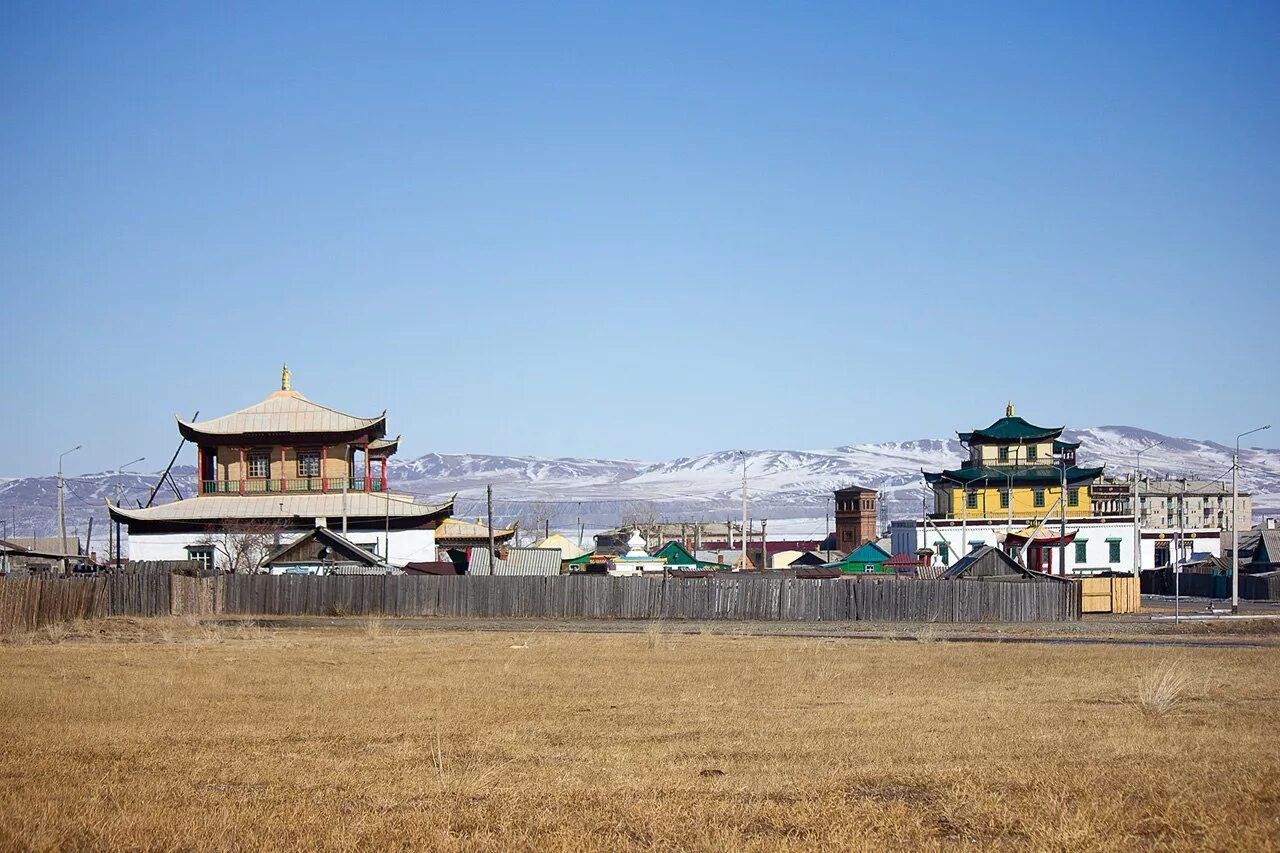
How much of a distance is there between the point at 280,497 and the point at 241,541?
623 centimetres

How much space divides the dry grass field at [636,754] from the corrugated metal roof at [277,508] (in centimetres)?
4205

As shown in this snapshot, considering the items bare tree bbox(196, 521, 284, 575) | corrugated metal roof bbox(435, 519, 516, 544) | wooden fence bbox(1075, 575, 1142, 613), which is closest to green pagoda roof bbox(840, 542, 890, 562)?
corrugated metal roof bbox(435, 519, 516, 544)

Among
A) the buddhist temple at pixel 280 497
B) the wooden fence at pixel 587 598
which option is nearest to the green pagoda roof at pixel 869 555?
the buddhist temple at pixel 280 497

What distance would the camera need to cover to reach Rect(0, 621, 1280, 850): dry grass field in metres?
13.2

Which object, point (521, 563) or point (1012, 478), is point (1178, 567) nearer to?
point (1012, 478)

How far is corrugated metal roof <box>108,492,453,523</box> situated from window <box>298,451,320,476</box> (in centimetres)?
150

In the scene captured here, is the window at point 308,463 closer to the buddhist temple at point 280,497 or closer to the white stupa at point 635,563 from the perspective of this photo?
the buddhist temple at point 280,497

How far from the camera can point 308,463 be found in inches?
3039

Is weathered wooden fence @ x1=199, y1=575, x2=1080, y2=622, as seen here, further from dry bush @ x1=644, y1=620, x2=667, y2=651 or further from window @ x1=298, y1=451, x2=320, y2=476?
window @ x1=298, y1=451, x2=320, y2=476

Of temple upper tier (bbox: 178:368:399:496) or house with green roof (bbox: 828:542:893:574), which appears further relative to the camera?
house with green roof (bbox: 828:542:893:574)

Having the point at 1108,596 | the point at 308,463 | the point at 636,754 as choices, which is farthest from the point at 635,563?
the point at 636,754

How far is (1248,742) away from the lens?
1842 centimetres

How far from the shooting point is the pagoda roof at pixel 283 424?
75812mm

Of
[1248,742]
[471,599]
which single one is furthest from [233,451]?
[1248,742]
